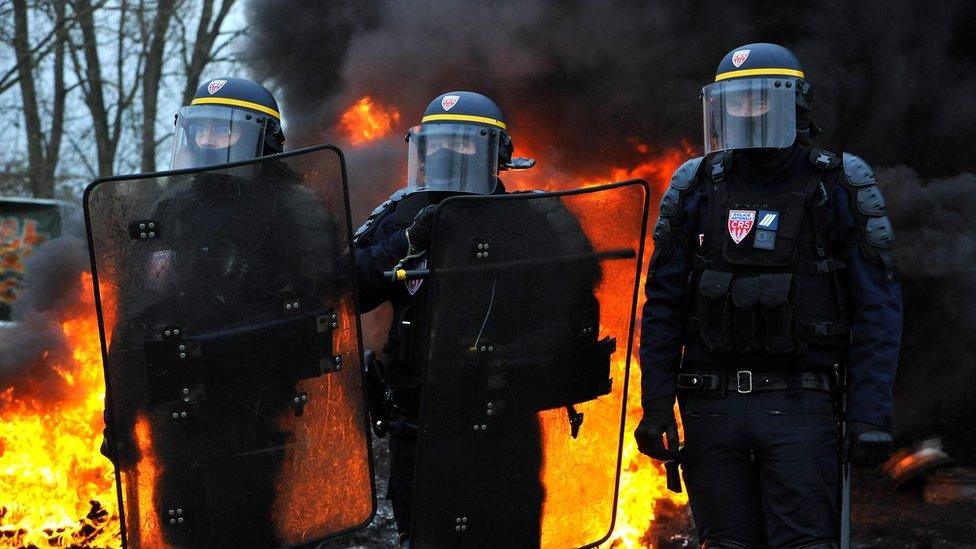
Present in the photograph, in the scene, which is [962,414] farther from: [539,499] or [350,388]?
[350,388]

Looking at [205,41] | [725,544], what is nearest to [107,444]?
[725,544]

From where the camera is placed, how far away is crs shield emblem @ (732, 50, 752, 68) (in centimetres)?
330

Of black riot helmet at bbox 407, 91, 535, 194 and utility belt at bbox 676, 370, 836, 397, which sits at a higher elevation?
black riot helmet at bbox 407, 91, 535, 194

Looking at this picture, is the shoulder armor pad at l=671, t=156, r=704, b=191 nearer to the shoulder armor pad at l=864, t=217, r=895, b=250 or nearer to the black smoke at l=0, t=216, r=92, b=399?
the shoulder armor pad at l=864, t=217, r=895, b=250

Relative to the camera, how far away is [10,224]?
10.2 m

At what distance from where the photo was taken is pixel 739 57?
3314 mm

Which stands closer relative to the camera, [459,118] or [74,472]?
[459,118]

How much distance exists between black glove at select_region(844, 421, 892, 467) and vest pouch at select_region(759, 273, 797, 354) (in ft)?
1.05

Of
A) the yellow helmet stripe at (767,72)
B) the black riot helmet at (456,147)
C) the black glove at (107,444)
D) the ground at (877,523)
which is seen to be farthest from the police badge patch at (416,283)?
the ground at (877,523)

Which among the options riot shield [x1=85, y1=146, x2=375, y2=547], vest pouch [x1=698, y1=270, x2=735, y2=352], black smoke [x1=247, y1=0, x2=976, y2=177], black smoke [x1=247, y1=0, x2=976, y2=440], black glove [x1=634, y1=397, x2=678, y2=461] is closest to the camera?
riot shield [x1=85, y1=146, x2=375, y2=547]

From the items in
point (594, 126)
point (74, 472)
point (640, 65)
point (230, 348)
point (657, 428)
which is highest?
point (640, 65)

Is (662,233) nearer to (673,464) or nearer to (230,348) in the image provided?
A: (673,464)

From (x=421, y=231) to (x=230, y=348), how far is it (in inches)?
31.2

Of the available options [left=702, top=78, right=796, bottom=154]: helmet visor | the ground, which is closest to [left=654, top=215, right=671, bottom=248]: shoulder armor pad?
[left=702, top=78, right=796, bottom=154]: helmet visor
